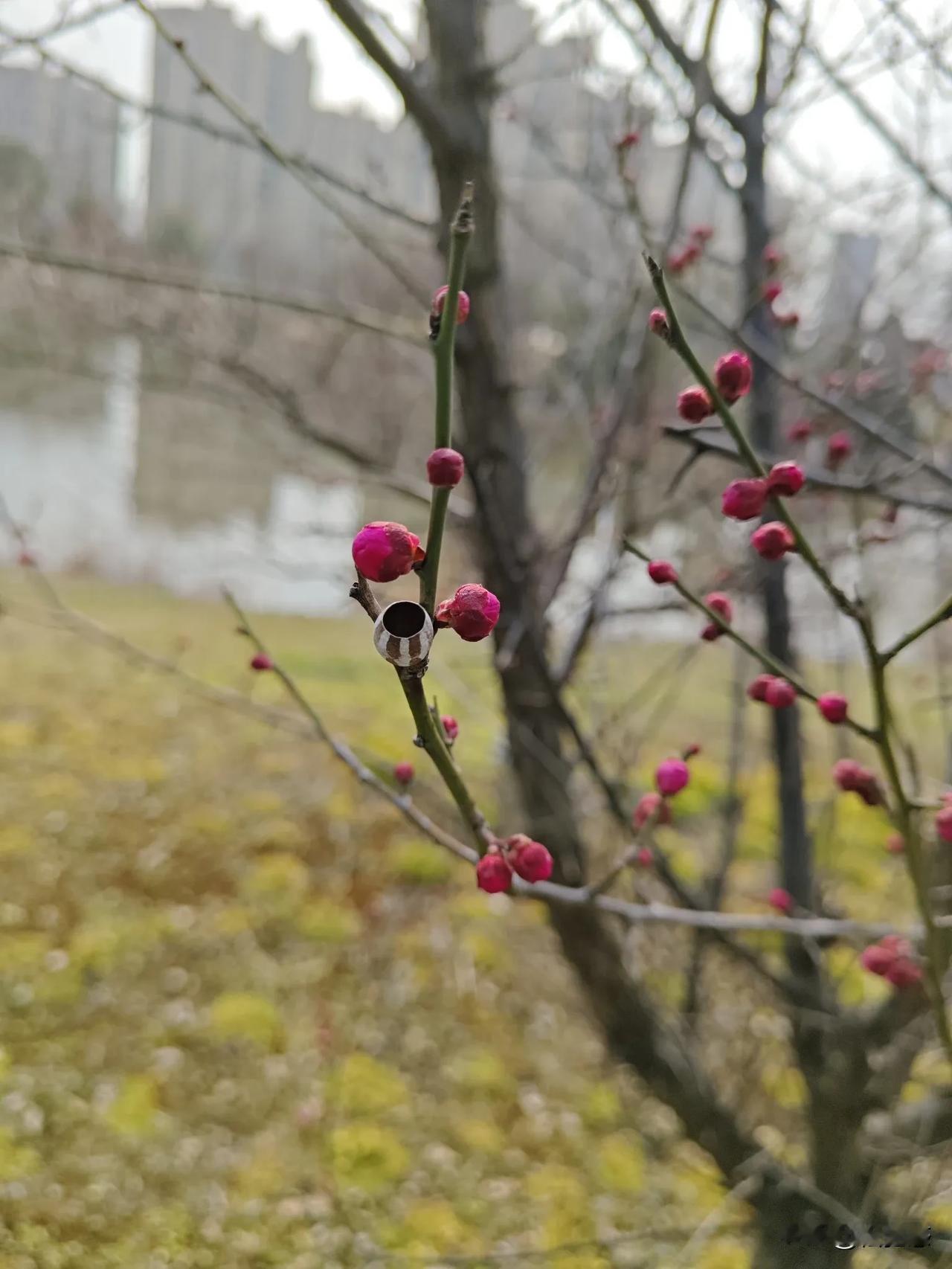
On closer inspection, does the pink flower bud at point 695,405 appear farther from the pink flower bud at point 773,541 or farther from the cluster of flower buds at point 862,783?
the cluster of flower buds at point 862,783

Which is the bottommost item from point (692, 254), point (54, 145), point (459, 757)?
point (459, 757)

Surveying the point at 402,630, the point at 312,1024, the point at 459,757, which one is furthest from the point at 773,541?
the point at 312,1024

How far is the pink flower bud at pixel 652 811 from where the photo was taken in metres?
0.77

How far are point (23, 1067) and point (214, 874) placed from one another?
92 centimetres

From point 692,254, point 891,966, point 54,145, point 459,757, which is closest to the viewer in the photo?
point 891,966

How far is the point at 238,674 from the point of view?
4.40 meters

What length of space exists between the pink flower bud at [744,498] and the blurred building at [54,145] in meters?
1.21

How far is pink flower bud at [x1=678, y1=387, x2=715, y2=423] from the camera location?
0.57m

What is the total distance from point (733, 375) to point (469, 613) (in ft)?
0.97

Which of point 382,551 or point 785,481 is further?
point 785,481

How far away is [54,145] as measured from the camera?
2.90 meters

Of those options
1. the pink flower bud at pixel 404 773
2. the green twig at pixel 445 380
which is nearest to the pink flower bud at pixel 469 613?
the green twig at pixel 445 380

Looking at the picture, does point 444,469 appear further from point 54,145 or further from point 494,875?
point 54,145

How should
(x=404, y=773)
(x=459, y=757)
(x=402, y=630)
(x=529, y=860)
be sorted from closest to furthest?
(x=402, y=630), (x=529, y=860), (x=404, y=773), (x=459, y=757)
